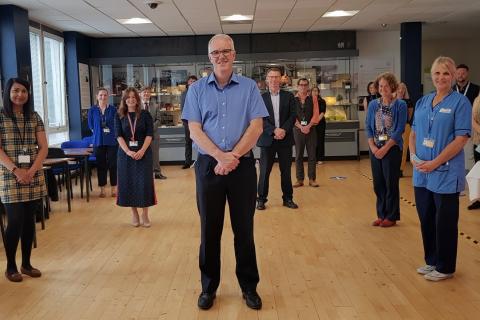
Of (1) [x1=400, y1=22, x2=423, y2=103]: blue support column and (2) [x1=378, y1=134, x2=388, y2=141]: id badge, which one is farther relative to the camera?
(1) [x1=400, y1=22, x2=423, y2=103]: blue support column

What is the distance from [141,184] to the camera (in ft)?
18.8

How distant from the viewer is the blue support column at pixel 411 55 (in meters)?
11.1

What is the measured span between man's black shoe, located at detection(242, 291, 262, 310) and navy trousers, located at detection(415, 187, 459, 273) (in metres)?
1.43

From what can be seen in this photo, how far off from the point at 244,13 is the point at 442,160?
6.48 metres

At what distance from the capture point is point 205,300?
11.3 ft

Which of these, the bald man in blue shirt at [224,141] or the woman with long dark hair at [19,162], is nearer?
the bald man in blue shirt at [224,141]

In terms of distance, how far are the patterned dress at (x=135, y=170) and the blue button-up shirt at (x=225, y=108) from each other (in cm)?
251

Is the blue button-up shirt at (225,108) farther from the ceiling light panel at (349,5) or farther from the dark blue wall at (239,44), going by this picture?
the dark blue wall at (239,44)

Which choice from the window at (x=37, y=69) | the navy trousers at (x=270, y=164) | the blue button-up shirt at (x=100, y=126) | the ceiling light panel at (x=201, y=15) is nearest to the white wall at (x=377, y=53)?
the ceiling light panel at (x=201, y=15)

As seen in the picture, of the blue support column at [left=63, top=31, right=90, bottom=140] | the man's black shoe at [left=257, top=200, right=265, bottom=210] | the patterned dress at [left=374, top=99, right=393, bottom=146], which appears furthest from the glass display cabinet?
the patterned dress at [left=374, top=99, right=393, bottom=146]

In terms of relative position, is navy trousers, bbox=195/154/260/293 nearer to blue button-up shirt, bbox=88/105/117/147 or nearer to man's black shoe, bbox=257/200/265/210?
man's black shoe, bbox=257/200/265/210

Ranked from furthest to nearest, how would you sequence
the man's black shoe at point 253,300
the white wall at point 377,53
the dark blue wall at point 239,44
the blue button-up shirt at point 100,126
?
1. the white wall at point 377,53
2. the dark blue wall at point 239,44
3. the blue button-up shirt at point 100,126
4. the man's black shoe at point 253,300

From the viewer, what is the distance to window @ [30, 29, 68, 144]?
9438mm

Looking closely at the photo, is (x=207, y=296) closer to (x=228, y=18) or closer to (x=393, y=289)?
(x=393, y=289)
